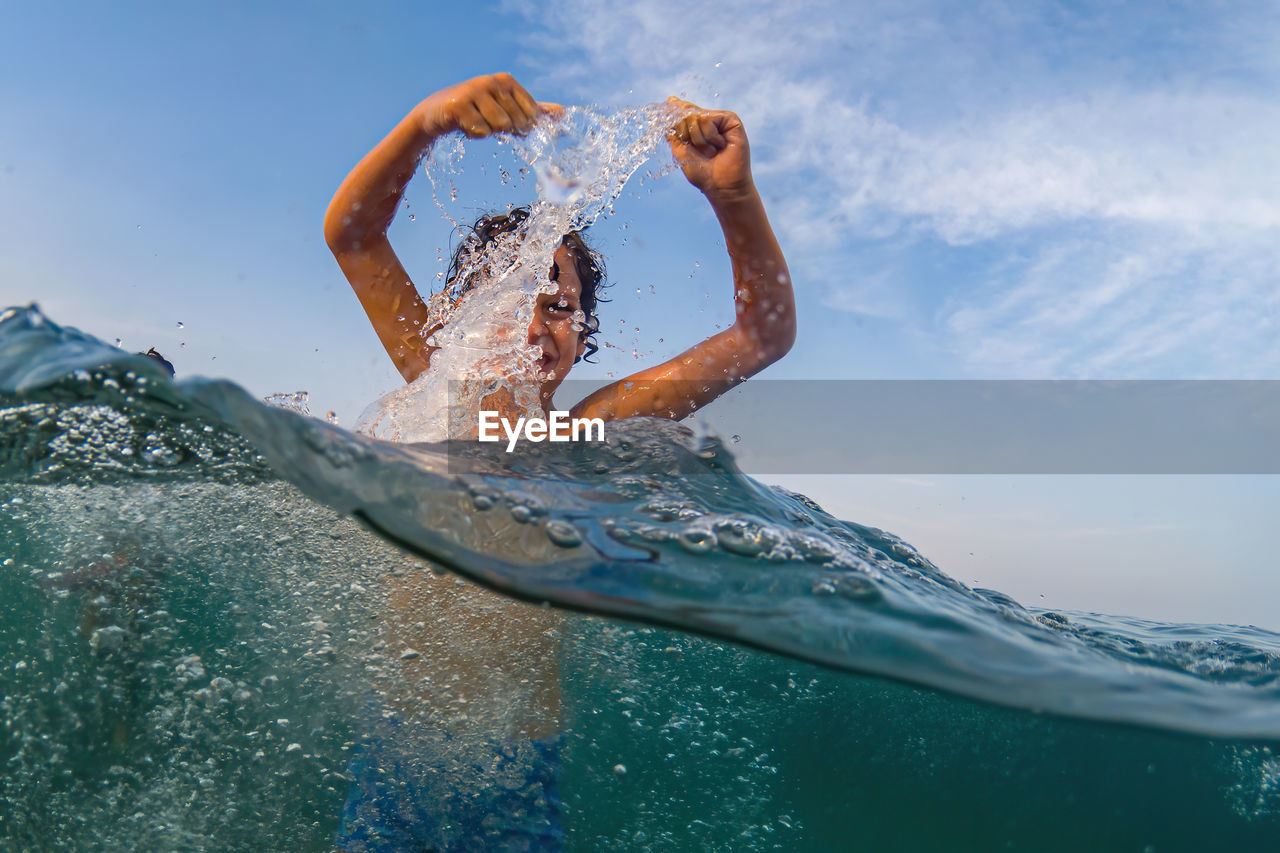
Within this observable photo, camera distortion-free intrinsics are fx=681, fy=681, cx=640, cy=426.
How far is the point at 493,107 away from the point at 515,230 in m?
1.29

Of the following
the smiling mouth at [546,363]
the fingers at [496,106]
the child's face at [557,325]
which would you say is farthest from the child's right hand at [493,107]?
the smiling mouth at [546,363]

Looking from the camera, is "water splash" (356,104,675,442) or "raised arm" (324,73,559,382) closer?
"raised arm" (324,73,559,382)

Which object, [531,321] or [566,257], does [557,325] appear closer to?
[531,321]

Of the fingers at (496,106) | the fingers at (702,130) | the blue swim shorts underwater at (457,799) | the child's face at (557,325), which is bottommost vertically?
the blue swim shorts underwater at (457,799)

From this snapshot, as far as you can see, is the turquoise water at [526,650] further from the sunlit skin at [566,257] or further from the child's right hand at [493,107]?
the child's right hand at [493,107]

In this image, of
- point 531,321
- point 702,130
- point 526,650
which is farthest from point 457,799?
point 702,130

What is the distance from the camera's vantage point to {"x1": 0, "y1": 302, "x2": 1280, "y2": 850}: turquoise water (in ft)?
7.74

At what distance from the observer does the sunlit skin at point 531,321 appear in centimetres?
261

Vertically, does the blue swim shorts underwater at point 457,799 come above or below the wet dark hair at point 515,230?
below

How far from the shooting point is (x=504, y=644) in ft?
9.44

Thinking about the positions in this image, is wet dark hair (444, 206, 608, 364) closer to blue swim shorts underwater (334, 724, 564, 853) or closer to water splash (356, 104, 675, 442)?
water splash (356, 104, 675, 442)

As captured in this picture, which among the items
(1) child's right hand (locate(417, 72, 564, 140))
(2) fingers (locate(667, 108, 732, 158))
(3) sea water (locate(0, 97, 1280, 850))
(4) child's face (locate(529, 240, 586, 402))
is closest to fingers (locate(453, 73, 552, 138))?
(1) child's right hand (locate(417, 72, 564, 140))

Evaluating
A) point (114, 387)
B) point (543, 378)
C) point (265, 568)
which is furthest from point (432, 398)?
point (114, 387)

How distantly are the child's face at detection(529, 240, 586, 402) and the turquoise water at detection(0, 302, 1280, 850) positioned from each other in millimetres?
590
